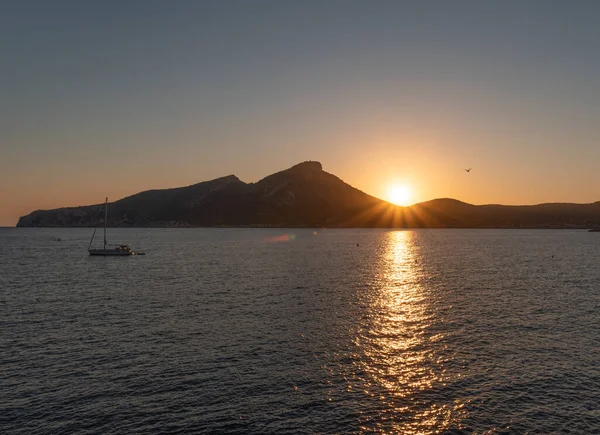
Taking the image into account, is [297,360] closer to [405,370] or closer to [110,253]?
[405,370]

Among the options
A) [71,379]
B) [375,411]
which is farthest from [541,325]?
[71,379]

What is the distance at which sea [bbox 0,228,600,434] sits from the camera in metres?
31.3

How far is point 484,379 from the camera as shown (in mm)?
38562

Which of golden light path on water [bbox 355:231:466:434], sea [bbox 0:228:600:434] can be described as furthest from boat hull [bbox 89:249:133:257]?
golden light path on water [bbox 355:231:466:434]

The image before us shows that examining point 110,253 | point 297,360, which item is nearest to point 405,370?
point 297,360

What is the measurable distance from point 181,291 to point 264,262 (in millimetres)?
62307

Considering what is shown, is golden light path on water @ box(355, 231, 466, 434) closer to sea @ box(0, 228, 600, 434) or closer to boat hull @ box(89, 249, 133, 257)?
sea @ box(0, 228, 600, 434)

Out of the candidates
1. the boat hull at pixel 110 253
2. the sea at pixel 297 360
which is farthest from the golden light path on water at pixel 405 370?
the boat hull at pixel 110 253

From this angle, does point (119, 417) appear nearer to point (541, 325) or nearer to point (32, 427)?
point (32, 427)

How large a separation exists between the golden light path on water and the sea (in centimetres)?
20

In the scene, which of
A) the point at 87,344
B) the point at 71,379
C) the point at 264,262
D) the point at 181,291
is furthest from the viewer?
the point at 264,262

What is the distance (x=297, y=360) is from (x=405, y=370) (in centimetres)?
1116

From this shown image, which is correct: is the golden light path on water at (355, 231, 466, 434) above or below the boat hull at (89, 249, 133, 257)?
below

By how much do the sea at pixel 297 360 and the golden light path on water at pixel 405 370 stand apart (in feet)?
0.64
